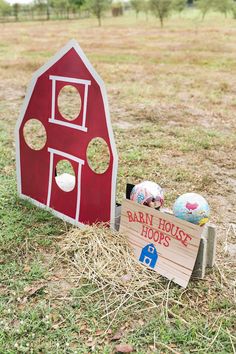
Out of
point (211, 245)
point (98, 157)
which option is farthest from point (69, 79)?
point (98, 157)

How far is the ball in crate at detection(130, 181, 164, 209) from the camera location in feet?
8.55

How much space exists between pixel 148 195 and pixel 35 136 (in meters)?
2.76

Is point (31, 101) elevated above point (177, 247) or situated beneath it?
elevated above

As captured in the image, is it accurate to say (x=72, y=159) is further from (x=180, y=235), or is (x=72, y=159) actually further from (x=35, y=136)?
(x=35, y=136)

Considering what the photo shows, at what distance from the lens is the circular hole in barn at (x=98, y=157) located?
13.6 ft

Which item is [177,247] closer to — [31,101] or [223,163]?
[31,101]

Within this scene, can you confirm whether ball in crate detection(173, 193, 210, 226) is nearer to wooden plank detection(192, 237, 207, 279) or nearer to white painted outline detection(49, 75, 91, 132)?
wooden plank detection(192, 237, 207, 279)

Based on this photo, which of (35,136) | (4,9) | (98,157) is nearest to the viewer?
(98,157)

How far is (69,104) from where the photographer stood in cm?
652

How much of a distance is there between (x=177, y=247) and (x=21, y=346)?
97 centimetres

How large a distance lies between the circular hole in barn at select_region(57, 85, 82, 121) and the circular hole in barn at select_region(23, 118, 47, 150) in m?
0.47

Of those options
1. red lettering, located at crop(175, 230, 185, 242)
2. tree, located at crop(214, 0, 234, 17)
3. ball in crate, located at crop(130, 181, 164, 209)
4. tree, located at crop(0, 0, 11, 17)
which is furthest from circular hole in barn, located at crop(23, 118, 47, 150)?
tree, located at crop(0, 0, 11, 17)

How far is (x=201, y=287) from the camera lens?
2.38 m

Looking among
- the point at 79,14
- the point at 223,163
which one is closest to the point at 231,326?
the point at 223,163
